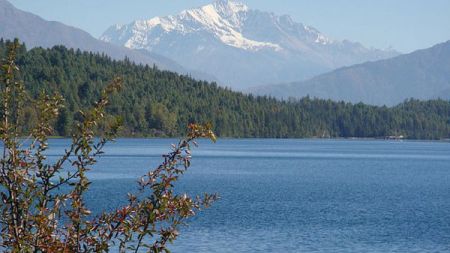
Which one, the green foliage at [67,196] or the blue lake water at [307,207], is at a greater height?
the green foliage at [67,196]

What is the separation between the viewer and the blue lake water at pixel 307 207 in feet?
158

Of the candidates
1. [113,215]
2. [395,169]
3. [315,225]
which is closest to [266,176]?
[395,169]

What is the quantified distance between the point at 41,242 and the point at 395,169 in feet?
418

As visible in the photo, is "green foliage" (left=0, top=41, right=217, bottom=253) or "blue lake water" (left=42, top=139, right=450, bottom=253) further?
"blue lake water" (left=42, top=139, right=450, bottom=253)


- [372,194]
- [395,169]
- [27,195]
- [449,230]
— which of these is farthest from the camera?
[395,169]

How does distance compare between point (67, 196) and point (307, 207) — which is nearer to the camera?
point (67, 196)

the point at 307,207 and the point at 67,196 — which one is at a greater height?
the point at 67,196

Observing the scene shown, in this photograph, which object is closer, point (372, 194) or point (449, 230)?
point (449, 230)

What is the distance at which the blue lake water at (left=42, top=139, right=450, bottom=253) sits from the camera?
158 ft

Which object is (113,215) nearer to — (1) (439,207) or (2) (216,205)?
(2) (216,205)

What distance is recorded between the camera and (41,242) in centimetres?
1352

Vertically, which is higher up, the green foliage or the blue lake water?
the green foliage

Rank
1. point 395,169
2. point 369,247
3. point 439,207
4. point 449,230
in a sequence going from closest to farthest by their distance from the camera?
point 369,247
point 449,230
point 439,207
point 395,169

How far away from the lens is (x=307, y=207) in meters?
70.1
